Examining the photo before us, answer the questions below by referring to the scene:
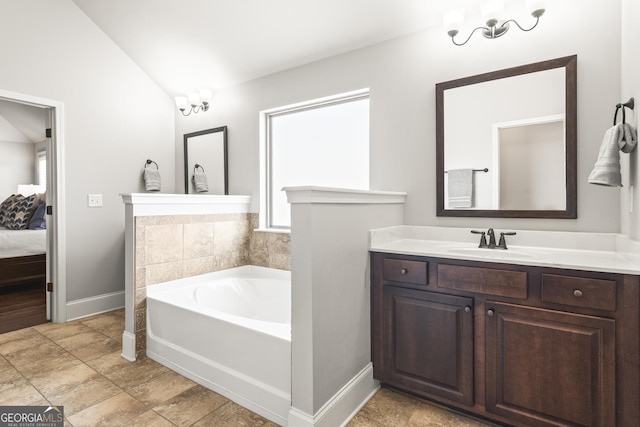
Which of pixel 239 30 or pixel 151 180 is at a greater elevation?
pixel 239 30

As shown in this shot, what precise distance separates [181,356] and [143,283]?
0.59 metres

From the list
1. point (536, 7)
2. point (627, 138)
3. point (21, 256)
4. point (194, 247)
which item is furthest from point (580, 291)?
point (21, 256)

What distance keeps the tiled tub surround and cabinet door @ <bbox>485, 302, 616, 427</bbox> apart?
1.84 m

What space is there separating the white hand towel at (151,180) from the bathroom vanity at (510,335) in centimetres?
270

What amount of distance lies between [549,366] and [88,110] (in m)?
4.02

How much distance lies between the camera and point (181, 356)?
2.20 meters

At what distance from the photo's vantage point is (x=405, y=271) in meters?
1.88

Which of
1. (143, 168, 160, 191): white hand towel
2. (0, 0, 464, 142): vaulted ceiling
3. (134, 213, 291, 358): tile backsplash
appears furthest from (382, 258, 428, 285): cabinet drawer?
(143, 168, 160, 191): white hand towel

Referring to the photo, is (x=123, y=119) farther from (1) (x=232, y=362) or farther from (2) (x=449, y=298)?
(2) (x=449, y=298)

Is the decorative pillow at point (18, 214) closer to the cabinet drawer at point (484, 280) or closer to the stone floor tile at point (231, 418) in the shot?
the stone floor tile at point (231, 418)

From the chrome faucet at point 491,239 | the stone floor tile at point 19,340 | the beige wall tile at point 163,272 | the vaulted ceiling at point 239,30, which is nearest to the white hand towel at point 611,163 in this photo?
the chrome faucet at point 491,239

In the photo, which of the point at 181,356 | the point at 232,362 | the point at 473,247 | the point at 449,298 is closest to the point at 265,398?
the point at 232,362

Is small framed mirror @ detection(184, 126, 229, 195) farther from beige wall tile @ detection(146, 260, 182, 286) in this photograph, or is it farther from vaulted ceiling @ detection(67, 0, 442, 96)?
beige wall tile @ detection(146, 260, 182, 286)

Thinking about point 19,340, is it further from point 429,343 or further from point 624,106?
point 624,106
